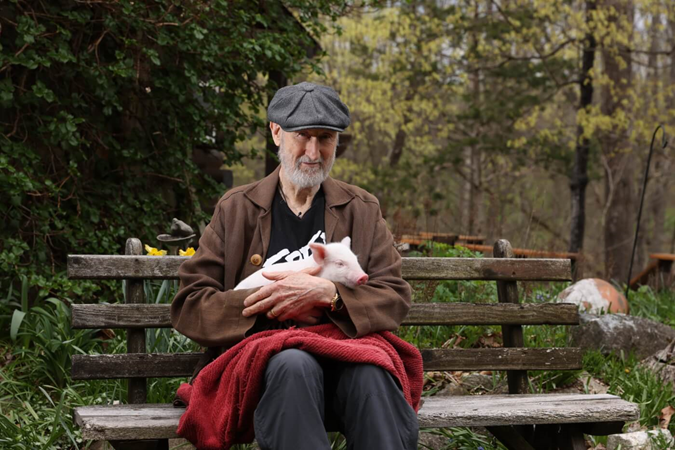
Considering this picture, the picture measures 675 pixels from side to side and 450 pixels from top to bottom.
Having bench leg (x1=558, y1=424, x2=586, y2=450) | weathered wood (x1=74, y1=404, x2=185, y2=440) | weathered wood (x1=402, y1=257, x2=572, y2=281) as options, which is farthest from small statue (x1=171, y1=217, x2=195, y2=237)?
bench leg (x1=558, y1=424, x2=586, y2=450)

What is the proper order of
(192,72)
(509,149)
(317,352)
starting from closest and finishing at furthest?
(317,352) < (192,72) < (509,149)

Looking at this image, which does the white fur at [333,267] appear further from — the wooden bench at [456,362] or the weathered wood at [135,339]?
the weathered wood at [135,339]

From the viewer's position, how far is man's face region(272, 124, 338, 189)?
10.3 feet

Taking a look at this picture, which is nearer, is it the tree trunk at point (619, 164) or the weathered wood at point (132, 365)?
the weathered wood at point (132, 365)

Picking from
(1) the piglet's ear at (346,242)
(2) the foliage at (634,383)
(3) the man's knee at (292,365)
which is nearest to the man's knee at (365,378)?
(3) the man's knee at (292,365)

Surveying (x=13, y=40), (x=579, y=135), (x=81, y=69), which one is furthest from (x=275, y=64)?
(x=579, y=135)

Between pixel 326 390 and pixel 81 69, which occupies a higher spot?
pixel 81 69

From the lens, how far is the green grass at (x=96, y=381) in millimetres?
3703

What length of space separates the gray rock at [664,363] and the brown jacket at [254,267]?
98.8 inches

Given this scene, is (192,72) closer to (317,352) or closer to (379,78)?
(317,352)

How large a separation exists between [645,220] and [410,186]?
5.63 metres

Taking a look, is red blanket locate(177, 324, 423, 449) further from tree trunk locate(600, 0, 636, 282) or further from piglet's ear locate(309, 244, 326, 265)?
tree trunk locate(600, 0, 636, 282)

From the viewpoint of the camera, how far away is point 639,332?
5.38 m

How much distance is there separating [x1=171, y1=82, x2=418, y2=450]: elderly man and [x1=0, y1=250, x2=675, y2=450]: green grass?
99cm
